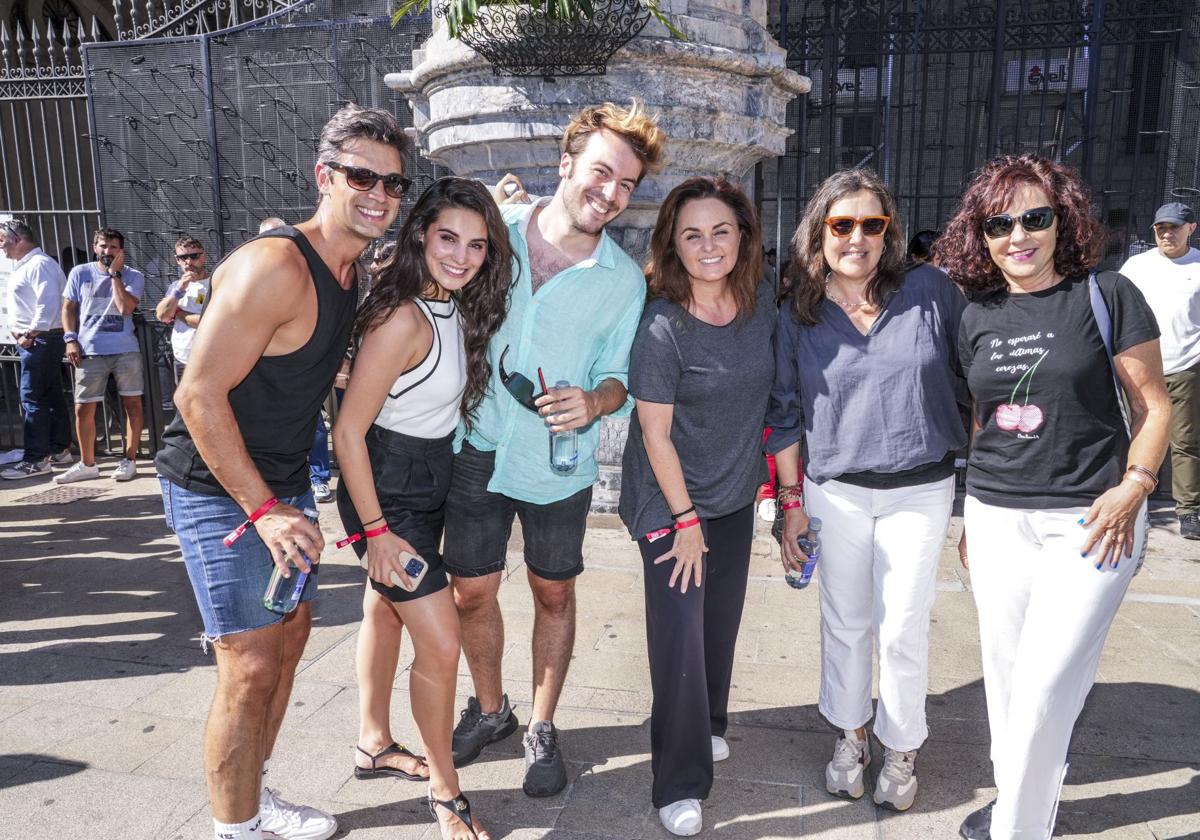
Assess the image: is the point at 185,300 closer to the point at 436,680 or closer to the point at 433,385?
the point at 433,385

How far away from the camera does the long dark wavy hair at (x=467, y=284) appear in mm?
2490

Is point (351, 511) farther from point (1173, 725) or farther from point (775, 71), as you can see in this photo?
point (775, 71)

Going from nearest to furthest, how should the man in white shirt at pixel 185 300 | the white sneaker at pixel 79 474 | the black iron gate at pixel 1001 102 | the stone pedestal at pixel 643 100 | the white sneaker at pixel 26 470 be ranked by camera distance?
the stone pedestal at pixel 643 100
the black iron gate at pixel 1001 102
the man in white shirt at pixel 185 300
the white sneaker at pixel 79 474
the white sneaker at pixel 26 470

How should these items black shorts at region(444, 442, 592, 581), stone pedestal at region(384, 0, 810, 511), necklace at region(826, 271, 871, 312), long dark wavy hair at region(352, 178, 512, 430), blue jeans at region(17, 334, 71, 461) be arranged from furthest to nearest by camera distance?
1. blue jeans at region(17, 334, 71, 461)
2. stone pedestal at region(384, 0, 810, 511)
3. black shorts at region(444, 442, 592, 581)
4. necklace at region(826, 271, 871, 312)
5. long dark wavy hair at region(352, 178, 512, 430)

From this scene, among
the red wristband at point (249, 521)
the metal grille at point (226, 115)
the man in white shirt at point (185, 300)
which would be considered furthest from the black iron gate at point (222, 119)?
the red wristband at point (249, 521)

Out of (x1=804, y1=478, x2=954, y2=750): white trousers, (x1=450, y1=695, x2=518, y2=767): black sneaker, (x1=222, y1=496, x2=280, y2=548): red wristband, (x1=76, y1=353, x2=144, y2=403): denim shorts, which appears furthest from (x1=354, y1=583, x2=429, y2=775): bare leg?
(x1=76, y1=353, x2=144, y2=403): denim shorts

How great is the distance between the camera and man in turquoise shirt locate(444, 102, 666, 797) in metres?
2.73

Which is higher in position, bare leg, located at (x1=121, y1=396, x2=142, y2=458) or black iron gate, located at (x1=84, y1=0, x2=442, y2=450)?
black iron gate, located at (x1=84, y1=0, x2=442, y2=450)

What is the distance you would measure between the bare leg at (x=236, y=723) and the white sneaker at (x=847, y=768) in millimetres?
1758

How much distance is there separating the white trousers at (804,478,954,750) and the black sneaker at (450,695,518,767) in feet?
3.68

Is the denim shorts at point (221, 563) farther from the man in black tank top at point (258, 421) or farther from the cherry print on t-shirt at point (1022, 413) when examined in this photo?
the cherry print on t-shirt at point (1022, 413)

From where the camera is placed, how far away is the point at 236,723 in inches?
90.3

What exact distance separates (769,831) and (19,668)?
3.22 meters

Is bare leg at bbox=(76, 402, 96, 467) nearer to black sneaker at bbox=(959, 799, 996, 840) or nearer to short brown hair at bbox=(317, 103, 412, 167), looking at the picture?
short brown hair at bbox=(317, 103, 412, 167)
